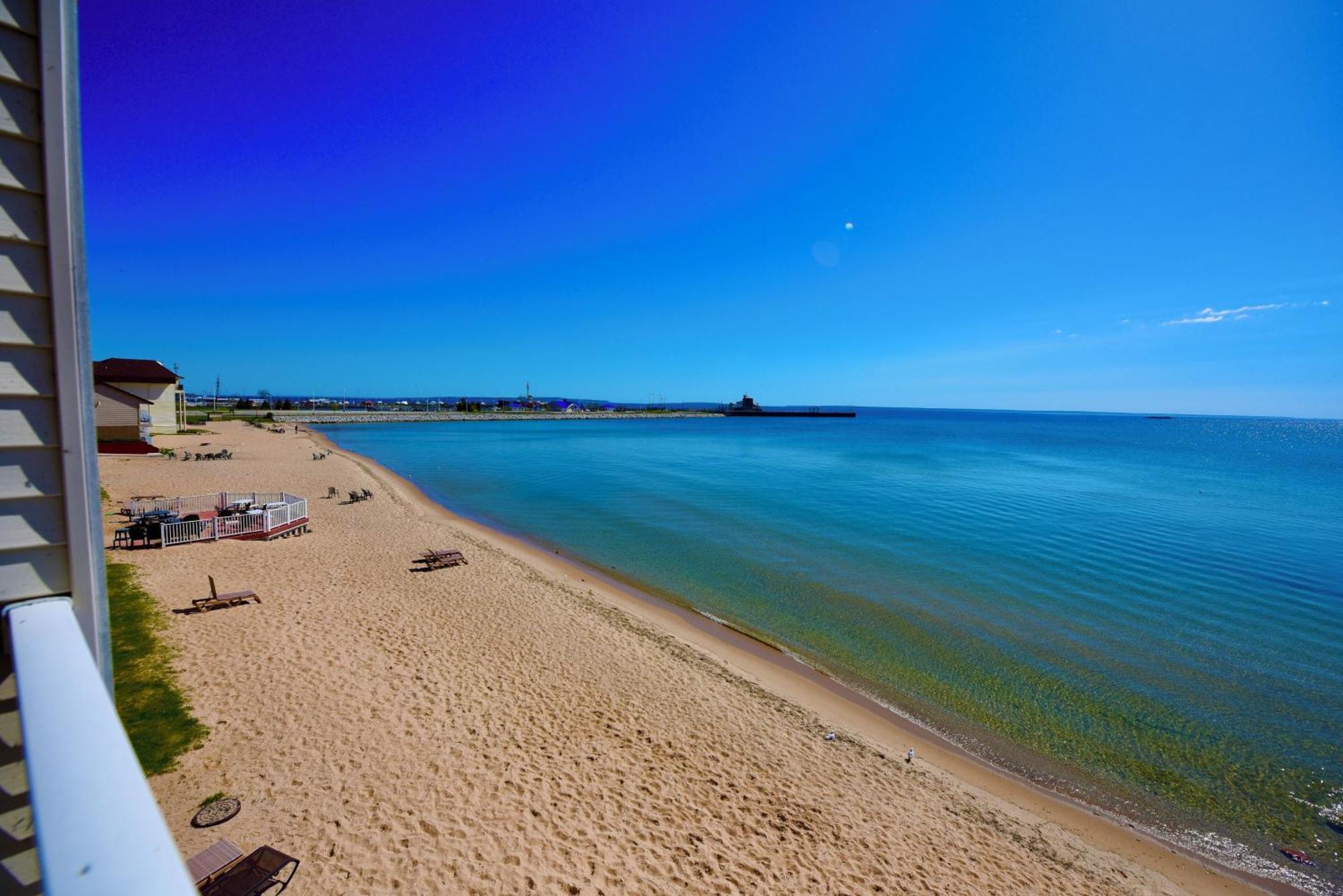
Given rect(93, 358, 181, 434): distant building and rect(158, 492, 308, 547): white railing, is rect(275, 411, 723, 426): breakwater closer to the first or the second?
rect(93, 358, 181, 434): distant building

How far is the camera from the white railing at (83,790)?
3.08 ft

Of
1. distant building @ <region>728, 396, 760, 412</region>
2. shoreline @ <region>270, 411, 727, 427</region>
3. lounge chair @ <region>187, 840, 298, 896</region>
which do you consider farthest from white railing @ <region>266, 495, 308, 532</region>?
distant building @ <region>728, 396, 760, 412</region>

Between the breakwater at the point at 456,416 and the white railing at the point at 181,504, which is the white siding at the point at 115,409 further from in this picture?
the breakwater at the point at 456,416

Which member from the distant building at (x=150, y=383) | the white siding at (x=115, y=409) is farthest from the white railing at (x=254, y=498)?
the distant building at (x=150, y=383)

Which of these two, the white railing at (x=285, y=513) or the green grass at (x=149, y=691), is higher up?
the white railing at (x=285, y=513)

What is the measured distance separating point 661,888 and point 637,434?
84202 millimetres

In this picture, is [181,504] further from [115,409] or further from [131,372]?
[131,372]

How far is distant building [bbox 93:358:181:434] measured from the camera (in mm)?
35438

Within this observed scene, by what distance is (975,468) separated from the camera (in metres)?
49.9

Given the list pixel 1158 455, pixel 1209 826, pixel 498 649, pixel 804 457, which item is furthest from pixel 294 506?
pixel 1158 455

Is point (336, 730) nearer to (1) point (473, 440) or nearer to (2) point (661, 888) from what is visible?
(2) point (661, 888)

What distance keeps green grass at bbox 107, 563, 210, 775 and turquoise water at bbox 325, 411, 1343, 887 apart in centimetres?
1085

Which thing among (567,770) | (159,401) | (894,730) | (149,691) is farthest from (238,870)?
(159,401)

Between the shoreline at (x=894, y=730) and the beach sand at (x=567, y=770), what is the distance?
5 cm
